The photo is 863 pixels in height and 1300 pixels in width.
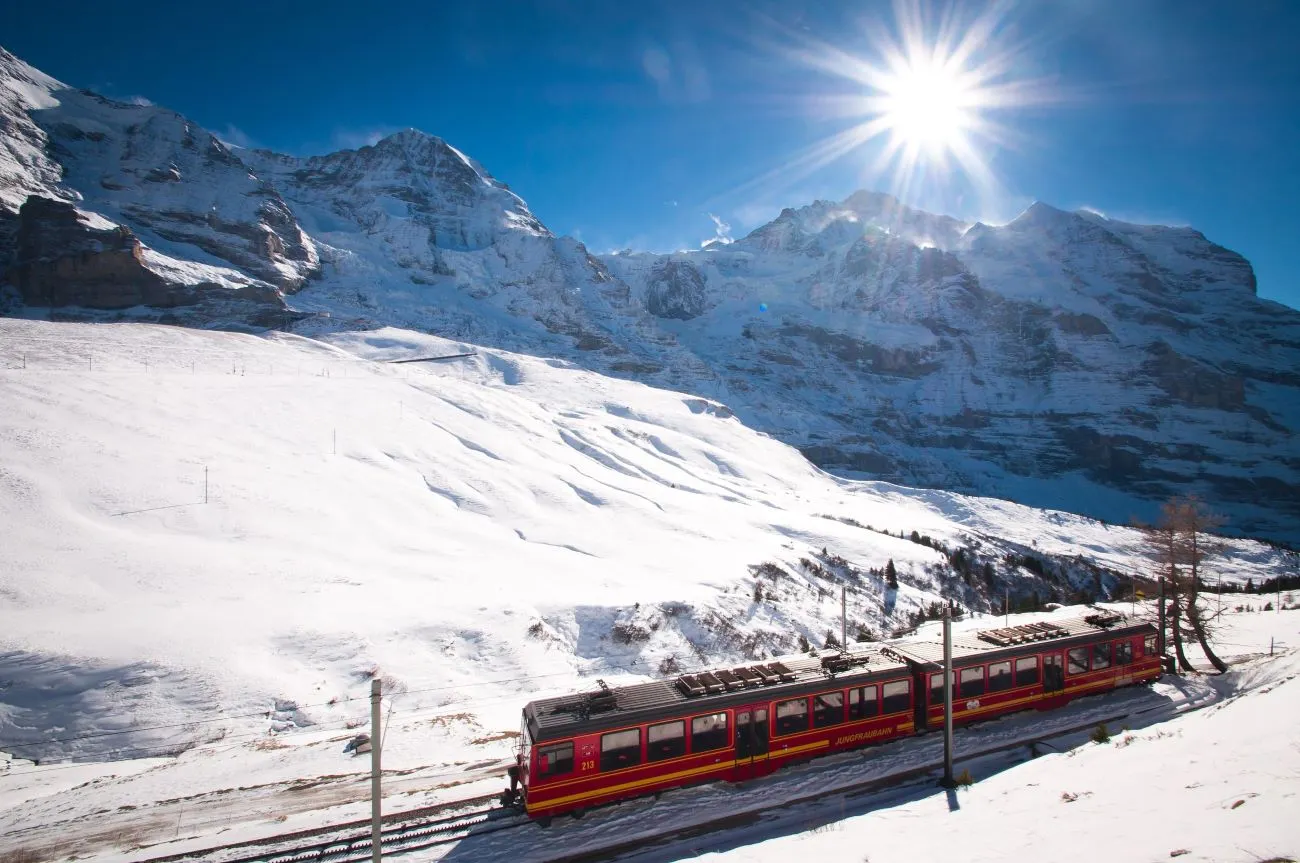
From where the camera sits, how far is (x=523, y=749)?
13.4m

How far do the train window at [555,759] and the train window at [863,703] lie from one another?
7.79m

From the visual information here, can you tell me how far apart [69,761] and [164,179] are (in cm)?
18838

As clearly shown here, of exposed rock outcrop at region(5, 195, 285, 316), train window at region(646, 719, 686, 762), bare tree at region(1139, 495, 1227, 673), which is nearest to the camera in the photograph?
train window at region(646, 719, 686, 762)

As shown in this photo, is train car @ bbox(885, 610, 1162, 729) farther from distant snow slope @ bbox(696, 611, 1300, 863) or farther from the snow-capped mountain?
the snow-capped mountain

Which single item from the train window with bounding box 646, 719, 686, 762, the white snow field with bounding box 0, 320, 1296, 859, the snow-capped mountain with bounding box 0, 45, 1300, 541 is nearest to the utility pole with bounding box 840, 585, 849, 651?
the white snow field with bounding box 0, 320, 1296, 859

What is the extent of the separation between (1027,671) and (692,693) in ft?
37.6

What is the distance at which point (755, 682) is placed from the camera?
15016 millimetres

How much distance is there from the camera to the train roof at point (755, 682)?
524 inches

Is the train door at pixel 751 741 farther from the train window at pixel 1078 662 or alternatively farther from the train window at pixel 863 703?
the train window at pixel 1078 662

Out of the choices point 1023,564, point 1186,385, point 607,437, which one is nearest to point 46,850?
point 607,437

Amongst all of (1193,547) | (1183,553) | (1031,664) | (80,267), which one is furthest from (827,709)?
(80,267)

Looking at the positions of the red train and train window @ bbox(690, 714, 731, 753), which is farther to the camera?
train window @ bbox(690, 714, 731, 753)

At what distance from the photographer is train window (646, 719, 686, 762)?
13.6 metres

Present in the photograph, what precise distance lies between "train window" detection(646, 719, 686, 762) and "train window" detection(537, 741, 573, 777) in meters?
1.90
